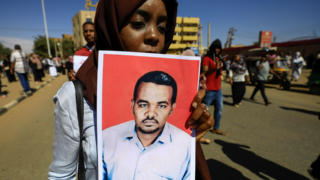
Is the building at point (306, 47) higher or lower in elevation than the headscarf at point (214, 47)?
higher

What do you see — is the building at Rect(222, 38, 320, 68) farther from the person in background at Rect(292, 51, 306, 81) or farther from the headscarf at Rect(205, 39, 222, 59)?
the headscarf at Rect(205, 39, 222, 59)

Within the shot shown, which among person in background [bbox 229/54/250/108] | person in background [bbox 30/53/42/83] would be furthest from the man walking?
person in background [bbox 30/53/42/83]

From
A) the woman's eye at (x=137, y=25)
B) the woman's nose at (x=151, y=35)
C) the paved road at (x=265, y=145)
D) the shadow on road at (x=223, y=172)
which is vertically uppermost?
the woman's eye at (x=137, y=25)

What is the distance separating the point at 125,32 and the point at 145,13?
0.35ft

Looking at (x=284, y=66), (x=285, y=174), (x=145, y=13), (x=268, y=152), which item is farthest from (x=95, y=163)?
(x=284, y=66)

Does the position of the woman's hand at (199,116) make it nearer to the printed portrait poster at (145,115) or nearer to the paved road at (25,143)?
the printed portrait poster at (145,115)

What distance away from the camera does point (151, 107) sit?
2.05 ft

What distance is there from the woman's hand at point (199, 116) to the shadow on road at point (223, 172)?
191 centimetres

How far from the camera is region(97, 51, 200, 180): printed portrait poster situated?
1.92 ft

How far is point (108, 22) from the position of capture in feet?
2.29

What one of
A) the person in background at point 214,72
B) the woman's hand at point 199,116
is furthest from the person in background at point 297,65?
the woman's hand at point 199,116

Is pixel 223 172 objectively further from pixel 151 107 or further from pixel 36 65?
pixel 36 65

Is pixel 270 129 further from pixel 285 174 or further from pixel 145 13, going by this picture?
pixel 145 13

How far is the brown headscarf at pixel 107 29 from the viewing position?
64cm
